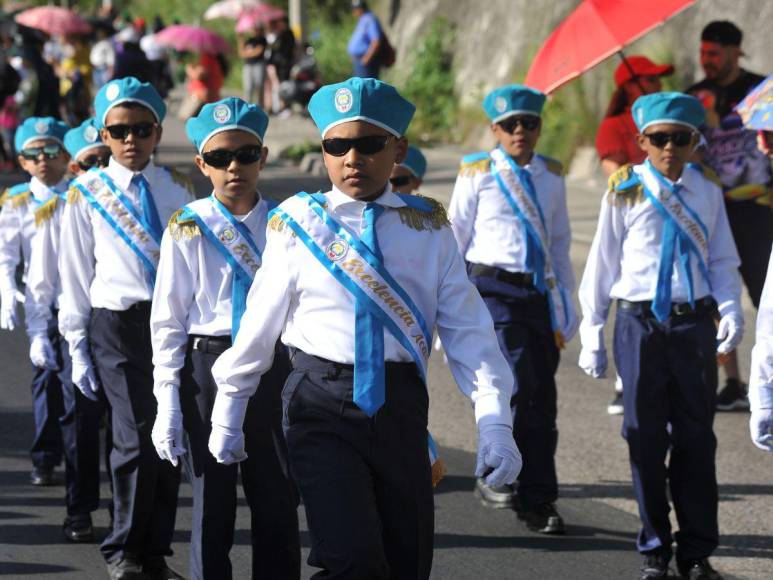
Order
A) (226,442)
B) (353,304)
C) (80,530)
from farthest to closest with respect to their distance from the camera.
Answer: (80,530)
(226,442)
(353,304)

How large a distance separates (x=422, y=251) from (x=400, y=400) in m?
0.48

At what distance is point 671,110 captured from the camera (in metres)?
6.88

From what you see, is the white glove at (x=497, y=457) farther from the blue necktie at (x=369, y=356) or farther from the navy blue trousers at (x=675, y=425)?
the navy blue trousers at (x=675, y=425)

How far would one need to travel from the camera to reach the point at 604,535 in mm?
7445

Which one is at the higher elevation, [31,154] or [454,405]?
[31,154]

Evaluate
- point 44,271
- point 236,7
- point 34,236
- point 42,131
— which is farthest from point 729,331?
point 236,7

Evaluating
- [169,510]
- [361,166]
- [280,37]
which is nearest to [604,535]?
[169,510]

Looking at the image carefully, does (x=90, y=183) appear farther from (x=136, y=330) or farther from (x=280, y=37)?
(x=280, y=37)

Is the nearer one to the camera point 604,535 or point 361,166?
point 361,166

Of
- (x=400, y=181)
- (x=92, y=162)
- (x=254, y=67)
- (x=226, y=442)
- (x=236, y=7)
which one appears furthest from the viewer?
(x=236, y=7)

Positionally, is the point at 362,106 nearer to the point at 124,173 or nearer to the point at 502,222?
the point at 124,173

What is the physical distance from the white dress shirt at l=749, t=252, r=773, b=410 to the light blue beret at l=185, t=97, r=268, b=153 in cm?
208

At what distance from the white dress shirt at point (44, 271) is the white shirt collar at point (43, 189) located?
1.01 m

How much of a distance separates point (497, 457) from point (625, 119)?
511cm
